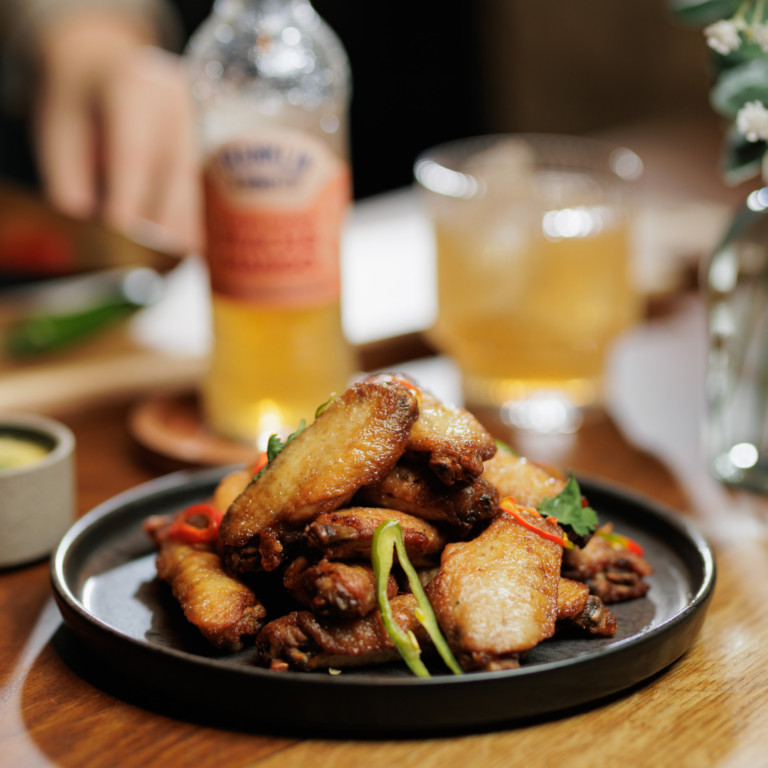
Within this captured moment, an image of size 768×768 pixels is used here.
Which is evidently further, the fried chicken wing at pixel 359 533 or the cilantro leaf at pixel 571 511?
the cilantro leaf at pixel 571 511

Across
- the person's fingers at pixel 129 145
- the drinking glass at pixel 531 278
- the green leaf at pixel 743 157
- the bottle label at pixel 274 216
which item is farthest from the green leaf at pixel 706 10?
the person's fingers at pixel 129 145

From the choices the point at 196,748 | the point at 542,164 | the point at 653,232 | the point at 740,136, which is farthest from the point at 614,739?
the point at 653,232

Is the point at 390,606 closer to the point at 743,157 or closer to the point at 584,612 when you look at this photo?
the point at 584,612

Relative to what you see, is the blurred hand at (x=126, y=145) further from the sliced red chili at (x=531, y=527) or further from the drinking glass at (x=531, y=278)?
the sliced red chili at (x=531, y=527)

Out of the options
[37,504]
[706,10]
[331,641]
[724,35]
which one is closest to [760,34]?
[724,35]

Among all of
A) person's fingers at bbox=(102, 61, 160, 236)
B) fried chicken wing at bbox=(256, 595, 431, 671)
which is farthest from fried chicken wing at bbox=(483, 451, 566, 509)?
person's fingers at bbox=(102, 61, 160, 236)

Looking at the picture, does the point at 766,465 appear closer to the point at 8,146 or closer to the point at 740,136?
the point at 740,136
